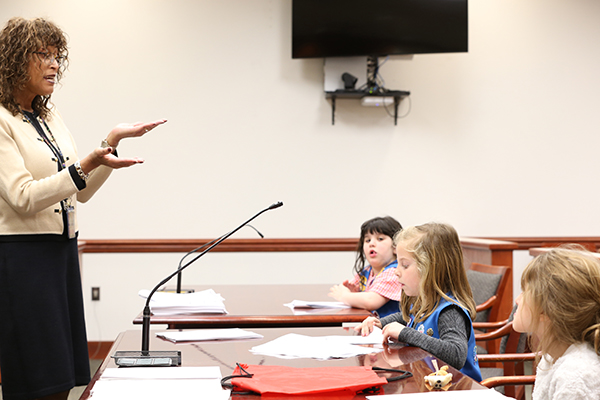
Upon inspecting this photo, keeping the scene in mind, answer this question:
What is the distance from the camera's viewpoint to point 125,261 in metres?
4.60

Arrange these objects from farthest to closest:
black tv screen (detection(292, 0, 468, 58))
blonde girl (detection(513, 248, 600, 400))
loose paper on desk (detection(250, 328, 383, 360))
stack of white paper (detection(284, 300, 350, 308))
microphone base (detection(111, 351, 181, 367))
A: 1. black tv screen (detection(292, 0, 468, 58))
2. stack of white paper (detection(284, 300, 350, 308))
3. loose paper on desk (detection(250, 328, 383, 360))
4. microphone base (detection(111, 351, 181, 367))
5. blonde girl (detection(513, 248, 600, 400))

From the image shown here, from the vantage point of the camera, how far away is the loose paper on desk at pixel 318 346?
59.2 inches

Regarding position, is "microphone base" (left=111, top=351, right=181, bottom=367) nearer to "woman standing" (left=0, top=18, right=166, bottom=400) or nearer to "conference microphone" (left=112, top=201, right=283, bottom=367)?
"conference microphone" (left=112, top=201, right=283, bottom=367)

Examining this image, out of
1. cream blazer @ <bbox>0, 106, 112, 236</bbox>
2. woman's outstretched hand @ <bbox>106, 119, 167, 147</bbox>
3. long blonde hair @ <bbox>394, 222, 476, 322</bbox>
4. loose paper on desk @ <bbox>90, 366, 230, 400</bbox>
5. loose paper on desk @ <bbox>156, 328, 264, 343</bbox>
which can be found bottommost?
loose paper on desk @ <bbox>156, 328, 264, 343</bbox>

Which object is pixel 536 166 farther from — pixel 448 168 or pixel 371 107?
pixel 371 107

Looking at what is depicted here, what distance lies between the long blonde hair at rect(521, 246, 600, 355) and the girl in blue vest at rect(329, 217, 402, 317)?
1.03 m

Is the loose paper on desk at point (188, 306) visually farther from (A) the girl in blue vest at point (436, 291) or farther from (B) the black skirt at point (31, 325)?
(A) the girl in blue vest at point (436, 291)

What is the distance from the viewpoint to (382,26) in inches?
177

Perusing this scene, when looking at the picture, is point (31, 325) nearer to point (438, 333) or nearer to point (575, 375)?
point (438, 333)

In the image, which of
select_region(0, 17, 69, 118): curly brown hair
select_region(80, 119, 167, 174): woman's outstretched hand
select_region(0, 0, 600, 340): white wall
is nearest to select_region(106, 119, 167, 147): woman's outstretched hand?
select_region(80, 119, 167, 174): woman's outstretched hand

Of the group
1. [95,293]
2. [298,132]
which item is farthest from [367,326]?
[95,293]

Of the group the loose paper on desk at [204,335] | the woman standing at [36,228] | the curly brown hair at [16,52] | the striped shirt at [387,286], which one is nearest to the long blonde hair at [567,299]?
the loose paper on desk at [204,335]

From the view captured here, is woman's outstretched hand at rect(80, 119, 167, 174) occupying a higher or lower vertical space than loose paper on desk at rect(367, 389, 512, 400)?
higher

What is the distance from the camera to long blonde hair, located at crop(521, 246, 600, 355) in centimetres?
126
